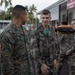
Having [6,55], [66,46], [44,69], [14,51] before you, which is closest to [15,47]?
[14,51]

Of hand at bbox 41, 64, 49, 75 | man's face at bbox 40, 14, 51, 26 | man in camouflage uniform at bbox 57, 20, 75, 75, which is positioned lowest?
hand at bbox 41, 64, 49, 75

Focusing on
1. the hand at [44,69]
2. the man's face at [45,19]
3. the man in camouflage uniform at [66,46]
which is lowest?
the hand at [44,69]

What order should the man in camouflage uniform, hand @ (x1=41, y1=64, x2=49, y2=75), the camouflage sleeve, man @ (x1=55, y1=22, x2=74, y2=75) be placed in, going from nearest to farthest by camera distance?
1. the camouflage sleeve
2. hand @ (x1=41, y1=64, x2=49, y2=75)
3. the man in camouflage uniform
4. man @ (x1=55, y1=22, x2=74, y2=75)

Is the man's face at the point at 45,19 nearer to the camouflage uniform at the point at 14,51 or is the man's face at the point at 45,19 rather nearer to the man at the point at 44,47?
the man at the point at 44,47

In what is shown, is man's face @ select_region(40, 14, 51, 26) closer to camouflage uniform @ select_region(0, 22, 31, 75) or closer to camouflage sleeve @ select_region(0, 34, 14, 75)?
camouflage uniform @ select_region(0, 22, 31, 75)

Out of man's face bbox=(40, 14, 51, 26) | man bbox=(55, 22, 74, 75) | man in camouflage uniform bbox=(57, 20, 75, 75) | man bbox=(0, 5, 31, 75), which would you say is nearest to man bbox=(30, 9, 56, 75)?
man's face bbox=(40, 14, 51, 26)

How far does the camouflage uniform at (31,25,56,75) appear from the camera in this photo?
6691 millimetres

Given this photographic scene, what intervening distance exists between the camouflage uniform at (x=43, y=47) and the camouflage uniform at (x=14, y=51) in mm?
1486

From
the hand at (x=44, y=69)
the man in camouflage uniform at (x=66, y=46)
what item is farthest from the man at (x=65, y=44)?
the hand at (x=44, y=69)

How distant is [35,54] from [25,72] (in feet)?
5.28

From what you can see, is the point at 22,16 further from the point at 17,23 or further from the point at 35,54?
the point at 35,54

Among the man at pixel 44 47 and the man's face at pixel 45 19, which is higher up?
the man's face at pixel 45 19

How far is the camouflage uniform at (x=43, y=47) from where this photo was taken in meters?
6.69

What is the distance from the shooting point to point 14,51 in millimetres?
5102
